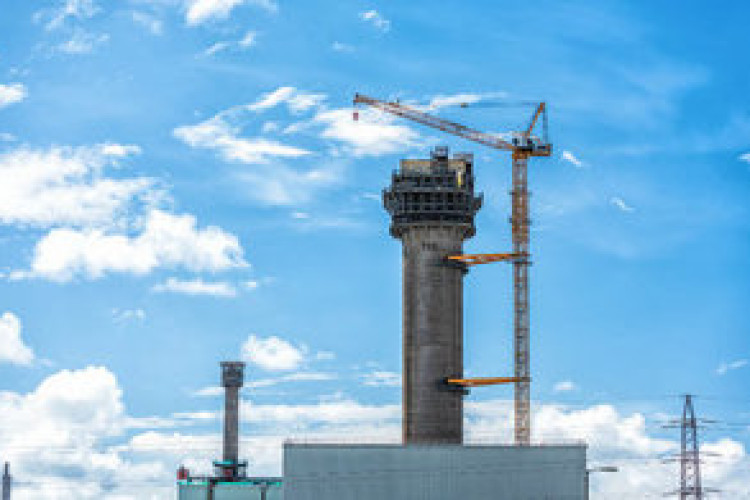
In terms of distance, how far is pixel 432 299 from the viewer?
419 feet

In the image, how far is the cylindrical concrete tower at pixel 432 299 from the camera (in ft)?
417

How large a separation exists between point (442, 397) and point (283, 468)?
21320 millimetres

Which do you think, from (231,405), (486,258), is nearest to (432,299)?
(486,258)

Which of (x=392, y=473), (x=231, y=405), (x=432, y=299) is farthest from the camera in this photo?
(x=231, y=405)

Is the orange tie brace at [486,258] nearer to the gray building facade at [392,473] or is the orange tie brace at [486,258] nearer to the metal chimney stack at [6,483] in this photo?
the gray building facade at [392,473]

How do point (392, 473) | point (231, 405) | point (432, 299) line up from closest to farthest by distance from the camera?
point (392, 473) → point (432, 299) → point (231, 405)

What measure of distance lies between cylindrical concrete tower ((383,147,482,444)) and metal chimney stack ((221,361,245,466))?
2260 inches

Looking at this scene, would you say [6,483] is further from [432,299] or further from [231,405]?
[432,299]

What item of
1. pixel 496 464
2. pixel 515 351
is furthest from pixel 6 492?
pixel 496 464

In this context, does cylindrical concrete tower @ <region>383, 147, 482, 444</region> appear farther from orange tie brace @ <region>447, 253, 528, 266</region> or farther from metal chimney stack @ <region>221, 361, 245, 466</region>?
metal chimney stack @ <region>221, 361, 245, 466</region>

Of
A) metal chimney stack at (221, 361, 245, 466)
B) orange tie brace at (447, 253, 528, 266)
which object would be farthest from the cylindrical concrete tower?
metal chimney stack at (221, 361, 245, 466)

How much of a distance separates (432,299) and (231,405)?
212 feet

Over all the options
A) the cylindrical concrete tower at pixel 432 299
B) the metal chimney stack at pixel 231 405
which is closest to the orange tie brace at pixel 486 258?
the cylindrical concrete tower at pixel 432 299

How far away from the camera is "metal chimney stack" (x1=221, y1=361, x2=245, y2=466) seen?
180000mm
